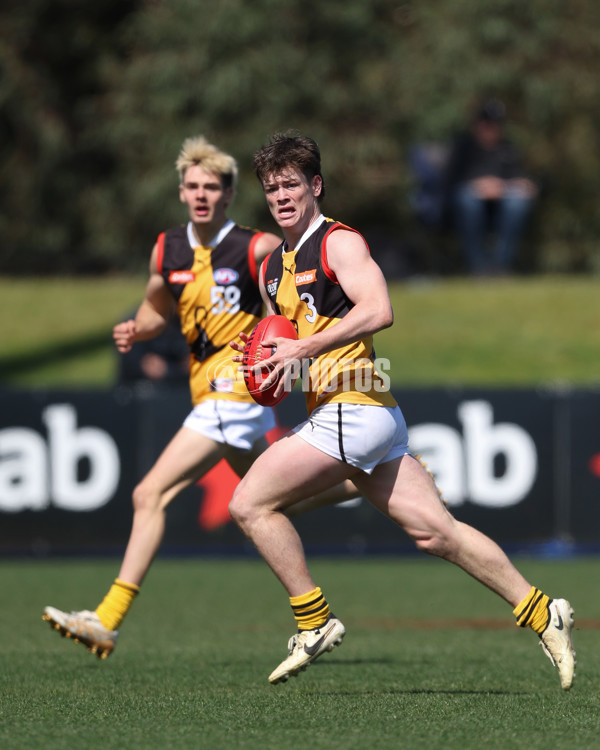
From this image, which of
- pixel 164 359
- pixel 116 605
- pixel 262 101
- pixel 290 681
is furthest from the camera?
pixel 262 101

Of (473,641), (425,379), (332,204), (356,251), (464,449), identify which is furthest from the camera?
(332,204)

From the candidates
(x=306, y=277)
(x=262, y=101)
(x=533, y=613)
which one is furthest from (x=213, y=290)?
(x=262, y=101)

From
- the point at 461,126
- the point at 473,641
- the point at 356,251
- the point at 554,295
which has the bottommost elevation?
the point at 473,641

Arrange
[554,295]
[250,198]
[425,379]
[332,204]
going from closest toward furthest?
1. [425,379]
2. [554,295]
3. [250,198]
4. [332,204]

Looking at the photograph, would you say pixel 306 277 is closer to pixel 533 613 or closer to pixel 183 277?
pixel 183 277

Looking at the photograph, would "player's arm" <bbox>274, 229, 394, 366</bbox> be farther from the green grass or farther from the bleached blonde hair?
the green grass

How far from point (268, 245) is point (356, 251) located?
1548 millimetres

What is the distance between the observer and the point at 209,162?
658 cm

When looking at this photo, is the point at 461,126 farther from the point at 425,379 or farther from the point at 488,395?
the point at 488,395

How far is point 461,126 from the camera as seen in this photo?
87.5ft

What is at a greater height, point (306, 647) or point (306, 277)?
point (306, 277)

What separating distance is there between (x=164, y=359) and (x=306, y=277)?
7820mm

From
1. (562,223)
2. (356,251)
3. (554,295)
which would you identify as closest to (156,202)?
(562,223)

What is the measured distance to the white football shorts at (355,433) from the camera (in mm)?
5184
